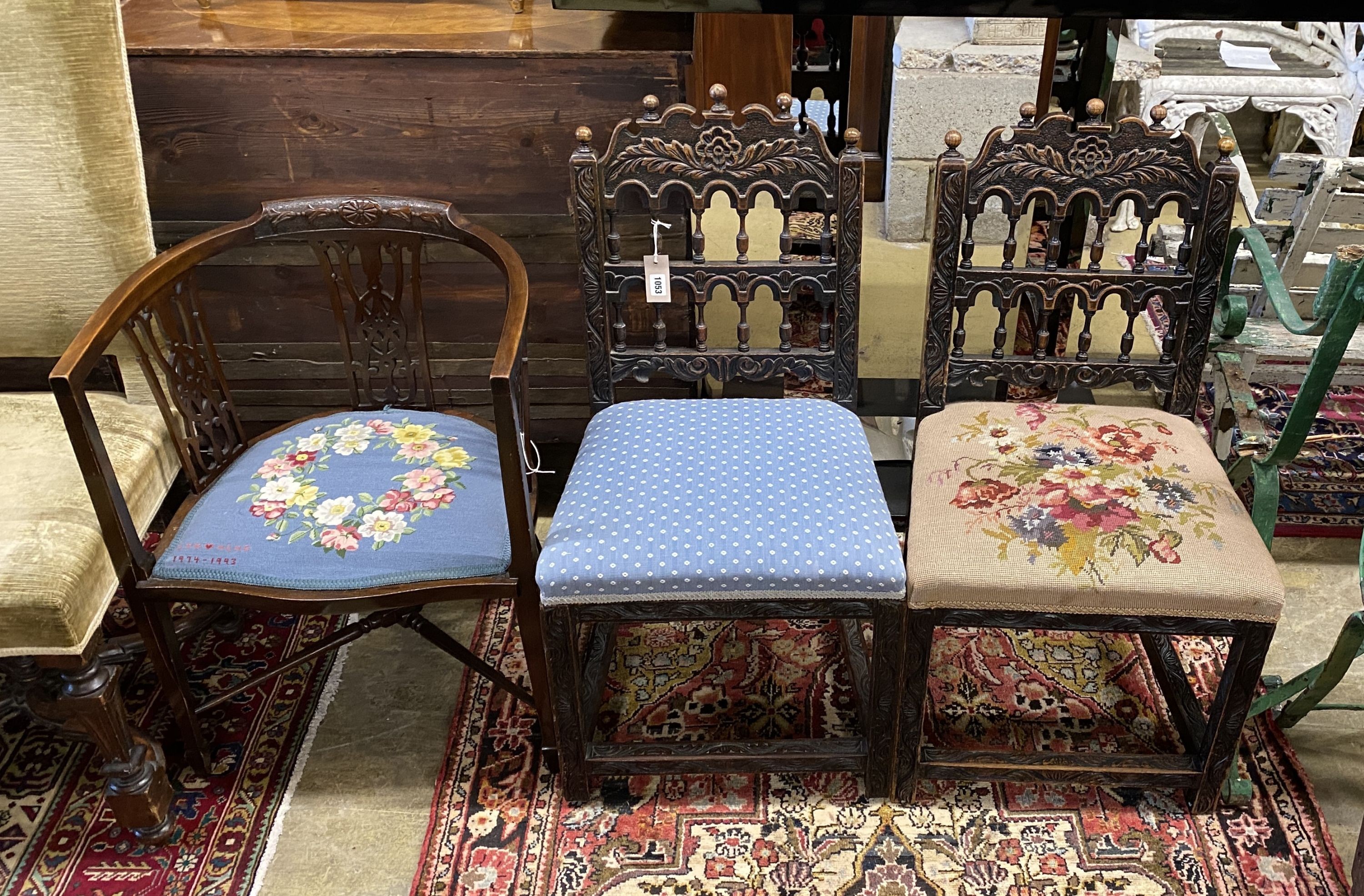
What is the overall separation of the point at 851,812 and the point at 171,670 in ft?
3.46

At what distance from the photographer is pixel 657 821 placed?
174 cm

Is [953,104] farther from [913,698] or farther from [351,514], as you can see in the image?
[351,514]

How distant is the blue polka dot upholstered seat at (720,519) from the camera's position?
4.87 feet

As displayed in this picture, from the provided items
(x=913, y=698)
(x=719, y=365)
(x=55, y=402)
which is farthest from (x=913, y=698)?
(x=55, y=402)

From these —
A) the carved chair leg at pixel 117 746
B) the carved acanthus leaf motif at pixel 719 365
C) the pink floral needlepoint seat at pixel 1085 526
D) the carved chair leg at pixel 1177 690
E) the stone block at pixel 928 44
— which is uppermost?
the stone block at pixel 928 44

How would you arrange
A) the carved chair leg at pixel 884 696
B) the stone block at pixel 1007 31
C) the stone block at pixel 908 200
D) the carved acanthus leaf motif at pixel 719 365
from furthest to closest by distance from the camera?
the stone block at pixel 908 200 → the stone block at pixel 1007 31 → the carved acanthus leaf motif at pixel 719 365 → the carved chair leg at pixel 884 696

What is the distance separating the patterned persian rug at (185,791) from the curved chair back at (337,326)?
1.34ft

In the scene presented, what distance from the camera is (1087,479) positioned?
1629 mm

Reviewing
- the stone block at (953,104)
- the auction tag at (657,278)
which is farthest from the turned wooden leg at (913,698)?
the stone block at (953,104)

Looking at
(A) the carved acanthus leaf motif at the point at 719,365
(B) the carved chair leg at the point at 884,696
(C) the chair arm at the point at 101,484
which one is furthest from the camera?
(A) the carved acanthus leaf motif at the point at 719,365

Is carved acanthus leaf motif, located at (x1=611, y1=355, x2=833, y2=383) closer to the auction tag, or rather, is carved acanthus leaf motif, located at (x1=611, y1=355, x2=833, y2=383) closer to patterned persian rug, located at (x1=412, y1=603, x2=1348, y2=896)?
the auction tag

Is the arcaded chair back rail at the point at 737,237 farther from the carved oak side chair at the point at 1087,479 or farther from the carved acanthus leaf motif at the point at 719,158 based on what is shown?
the carved oak side chair at the point at 1087,479

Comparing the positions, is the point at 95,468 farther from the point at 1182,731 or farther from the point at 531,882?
the point at 1182,731

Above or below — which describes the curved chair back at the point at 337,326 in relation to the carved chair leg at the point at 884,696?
above
